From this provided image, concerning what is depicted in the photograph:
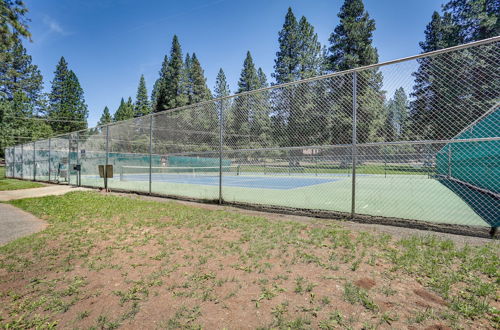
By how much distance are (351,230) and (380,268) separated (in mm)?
1490

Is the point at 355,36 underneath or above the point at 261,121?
above

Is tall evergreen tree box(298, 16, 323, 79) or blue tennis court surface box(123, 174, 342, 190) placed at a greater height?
tall evergreen tree box(298, 16, 323, 79)

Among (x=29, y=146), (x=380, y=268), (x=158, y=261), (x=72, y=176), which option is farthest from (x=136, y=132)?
(x=29, y=146)

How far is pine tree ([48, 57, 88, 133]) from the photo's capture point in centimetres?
5300

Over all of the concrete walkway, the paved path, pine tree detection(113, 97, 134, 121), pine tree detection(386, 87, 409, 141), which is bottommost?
the concrete walkway

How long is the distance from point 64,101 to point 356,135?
63747 millimetres

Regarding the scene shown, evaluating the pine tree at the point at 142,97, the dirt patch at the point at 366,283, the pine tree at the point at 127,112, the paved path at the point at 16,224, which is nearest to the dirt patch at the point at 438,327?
the dirt patch at the point at 366,283

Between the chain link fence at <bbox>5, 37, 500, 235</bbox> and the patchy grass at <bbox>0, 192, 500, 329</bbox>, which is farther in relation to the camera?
the chain link fence at <bbox>5, 37, 500, 235</bbox>

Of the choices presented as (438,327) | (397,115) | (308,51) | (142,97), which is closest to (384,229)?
(397,115)

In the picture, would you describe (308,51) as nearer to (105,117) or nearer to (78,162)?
(78,162)

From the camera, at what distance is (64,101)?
53.4 metres

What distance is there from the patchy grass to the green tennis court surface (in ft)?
6.00

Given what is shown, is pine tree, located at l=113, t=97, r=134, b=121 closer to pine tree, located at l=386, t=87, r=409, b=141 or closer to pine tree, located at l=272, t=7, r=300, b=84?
pine tree, located at l=272, t=7, r=300, b=84

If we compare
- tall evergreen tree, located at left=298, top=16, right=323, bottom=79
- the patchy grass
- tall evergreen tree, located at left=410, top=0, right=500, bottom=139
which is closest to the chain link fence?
tall evergreen tree, located at left=410, top=0, right=500, bottom=139
